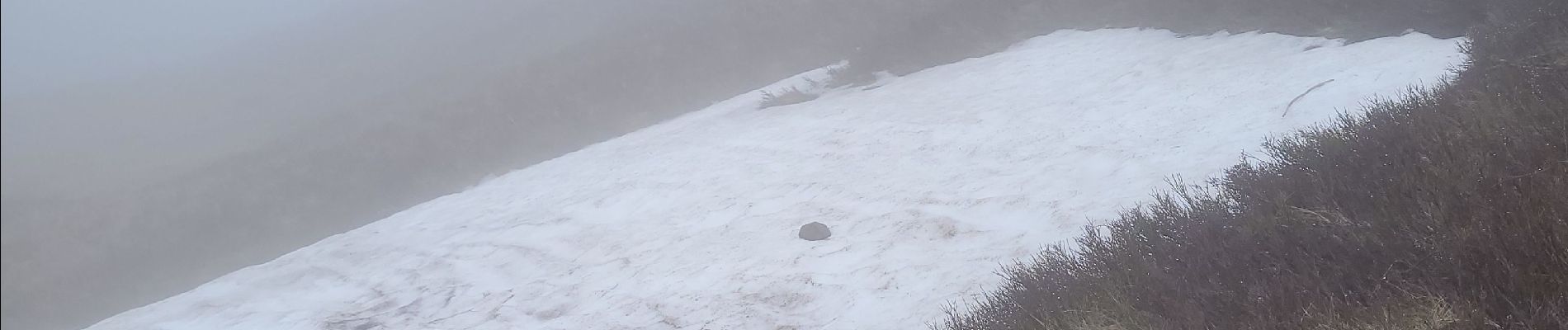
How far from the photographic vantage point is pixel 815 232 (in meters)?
8.58

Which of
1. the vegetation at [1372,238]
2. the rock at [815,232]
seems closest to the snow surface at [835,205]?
the rock at [815,232]

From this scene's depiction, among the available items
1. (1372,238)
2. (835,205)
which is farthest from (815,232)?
(1372,238)

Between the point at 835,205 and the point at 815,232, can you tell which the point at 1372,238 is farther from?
the point at 835,205

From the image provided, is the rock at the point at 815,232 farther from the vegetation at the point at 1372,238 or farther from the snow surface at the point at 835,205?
the vegetation at the point at 1372,238

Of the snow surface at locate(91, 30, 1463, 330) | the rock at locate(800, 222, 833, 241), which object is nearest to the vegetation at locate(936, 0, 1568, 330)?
the snow surface at locate(91, 30, 1463, 330)

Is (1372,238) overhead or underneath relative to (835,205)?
underneath

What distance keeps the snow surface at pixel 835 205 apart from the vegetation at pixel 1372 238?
1723 millimetres

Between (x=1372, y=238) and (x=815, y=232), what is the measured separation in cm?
540

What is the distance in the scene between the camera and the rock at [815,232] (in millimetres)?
8515

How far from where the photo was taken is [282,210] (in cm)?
1354

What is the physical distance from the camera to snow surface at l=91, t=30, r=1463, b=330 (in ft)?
24.7

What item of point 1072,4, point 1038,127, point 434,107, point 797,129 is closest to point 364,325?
point 797,129

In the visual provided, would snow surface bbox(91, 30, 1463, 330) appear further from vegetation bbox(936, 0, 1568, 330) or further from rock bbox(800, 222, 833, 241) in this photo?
vegetation bbox(936, 0, 1568, 330)

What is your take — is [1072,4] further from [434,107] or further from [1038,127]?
[434,107]
